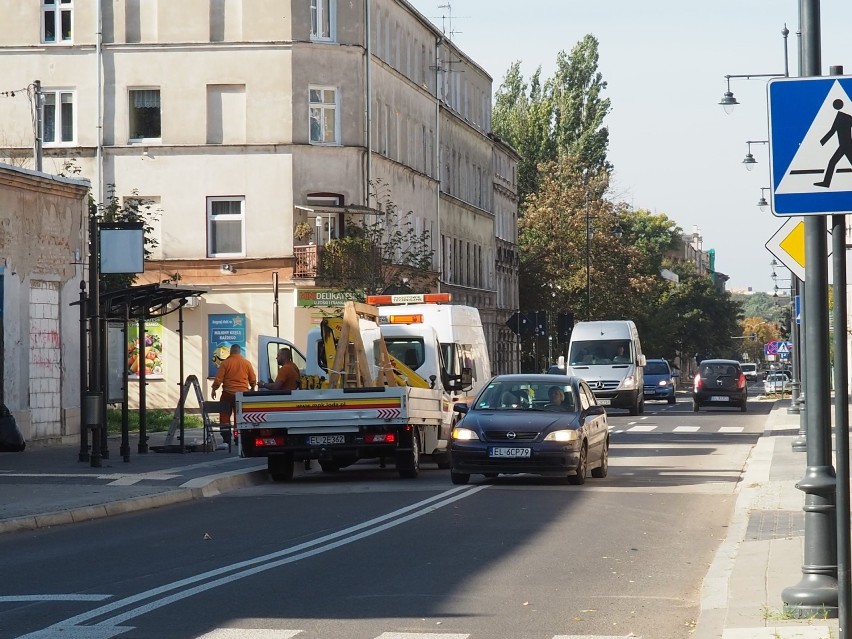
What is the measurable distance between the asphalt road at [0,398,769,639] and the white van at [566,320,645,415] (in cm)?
2880

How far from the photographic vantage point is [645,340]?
335 feet

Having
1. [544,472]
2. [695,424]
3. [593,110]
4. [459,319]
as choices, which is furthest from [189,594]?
[593,110]

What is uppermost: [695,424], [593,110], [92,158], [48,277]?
[593,110]

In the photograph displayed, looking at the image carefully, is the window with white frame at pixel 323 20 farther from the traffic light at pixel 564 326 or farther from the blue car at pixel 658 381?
the blue car at pixel 658 381

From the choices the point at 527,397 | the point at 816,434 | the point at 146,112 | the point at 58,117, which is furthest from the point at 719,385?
the point at 816,434

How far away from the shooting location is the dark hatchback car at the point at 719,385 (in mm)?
53469

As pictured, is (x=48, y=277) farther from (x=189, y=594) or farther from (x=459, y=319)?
(x=189, y=594)

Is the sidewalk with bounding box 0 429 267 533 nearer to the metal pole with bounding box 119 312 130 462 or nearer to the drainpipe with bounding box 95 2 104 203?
the metal pole with bounding box 119 312 130 462

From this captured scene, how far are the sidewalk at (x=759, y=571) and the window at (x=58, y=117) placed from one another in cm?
3505

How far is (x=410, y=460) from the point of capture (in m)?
23.0

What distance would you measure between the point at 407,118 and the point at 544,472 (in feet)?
136

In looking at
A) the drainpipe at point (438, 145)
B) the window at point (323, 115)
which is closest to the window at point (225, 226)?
the window at point (323, 115)

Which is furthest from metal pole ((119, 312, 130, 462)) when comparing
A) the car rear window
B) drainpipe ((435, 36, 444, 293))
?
drainpipe ((435, 36, 444, 293))

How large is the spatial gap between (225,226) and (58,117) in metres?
6.42
